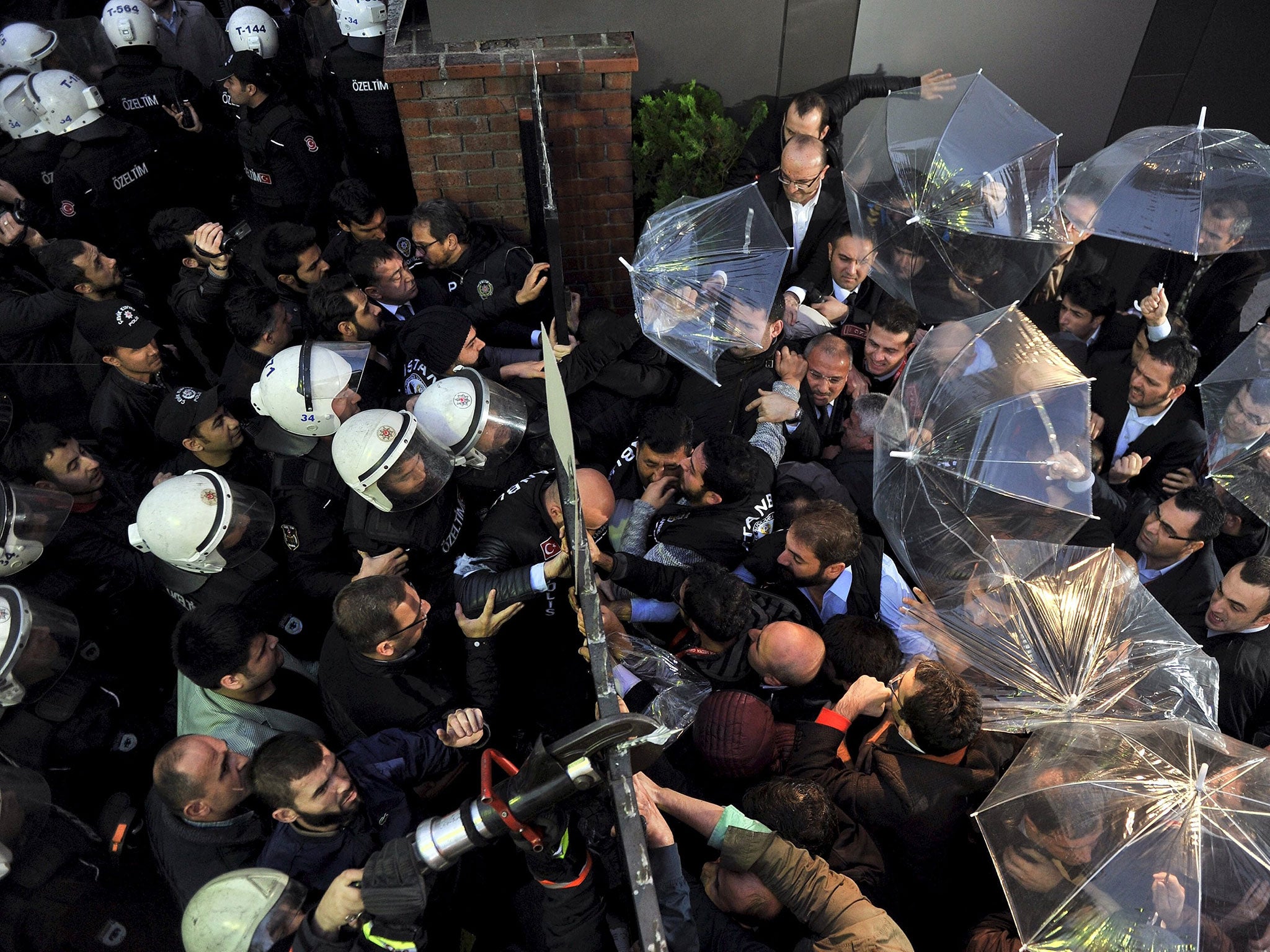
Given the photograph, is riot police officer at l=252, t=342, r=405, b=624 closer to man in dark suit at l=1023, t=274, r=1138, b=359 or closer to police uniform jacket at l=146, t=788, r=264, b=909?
police uniform jacket at l=146, t=788, r=264, b=909

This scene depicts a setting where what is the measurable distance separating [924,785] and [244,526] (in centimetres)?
306

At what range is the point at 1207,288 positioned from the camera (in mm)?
5547

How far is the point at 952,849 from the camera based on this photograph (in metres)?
3.18

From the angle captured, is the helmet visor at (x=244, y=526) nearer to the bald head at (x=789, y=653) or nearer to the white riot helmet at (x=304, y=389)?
the white riot helmet at (x=304, y=389)

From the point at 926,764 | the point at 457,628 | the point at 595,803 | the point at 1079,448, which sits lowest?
the point at 457,628

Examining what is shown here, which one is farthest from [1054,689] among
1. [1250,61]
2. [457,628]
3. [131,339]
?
[1250,61]

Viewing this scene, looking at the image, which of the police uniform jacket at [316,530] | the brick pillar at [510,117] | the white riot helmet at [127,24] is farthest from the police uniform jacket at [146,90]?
the police uniform jacket at [316,530]

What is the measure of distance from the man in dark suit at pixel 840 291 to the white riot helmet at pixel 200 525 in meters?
3.10

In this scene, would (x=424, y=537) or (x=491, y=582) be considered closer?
(x=491, y=582)

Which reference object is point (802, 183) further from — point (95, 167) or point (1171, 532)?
point (95, 167)

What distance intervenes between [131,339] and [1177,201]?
5924mm

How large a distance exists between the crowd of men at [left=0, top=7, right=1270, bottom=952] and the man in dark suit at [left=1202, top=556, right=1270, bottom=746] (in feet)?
0.05

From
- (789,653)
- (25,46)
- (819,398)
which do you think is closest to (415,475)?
(789,653)

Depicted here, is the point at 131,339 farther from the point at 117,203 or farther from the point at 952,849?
the point at 952,849
